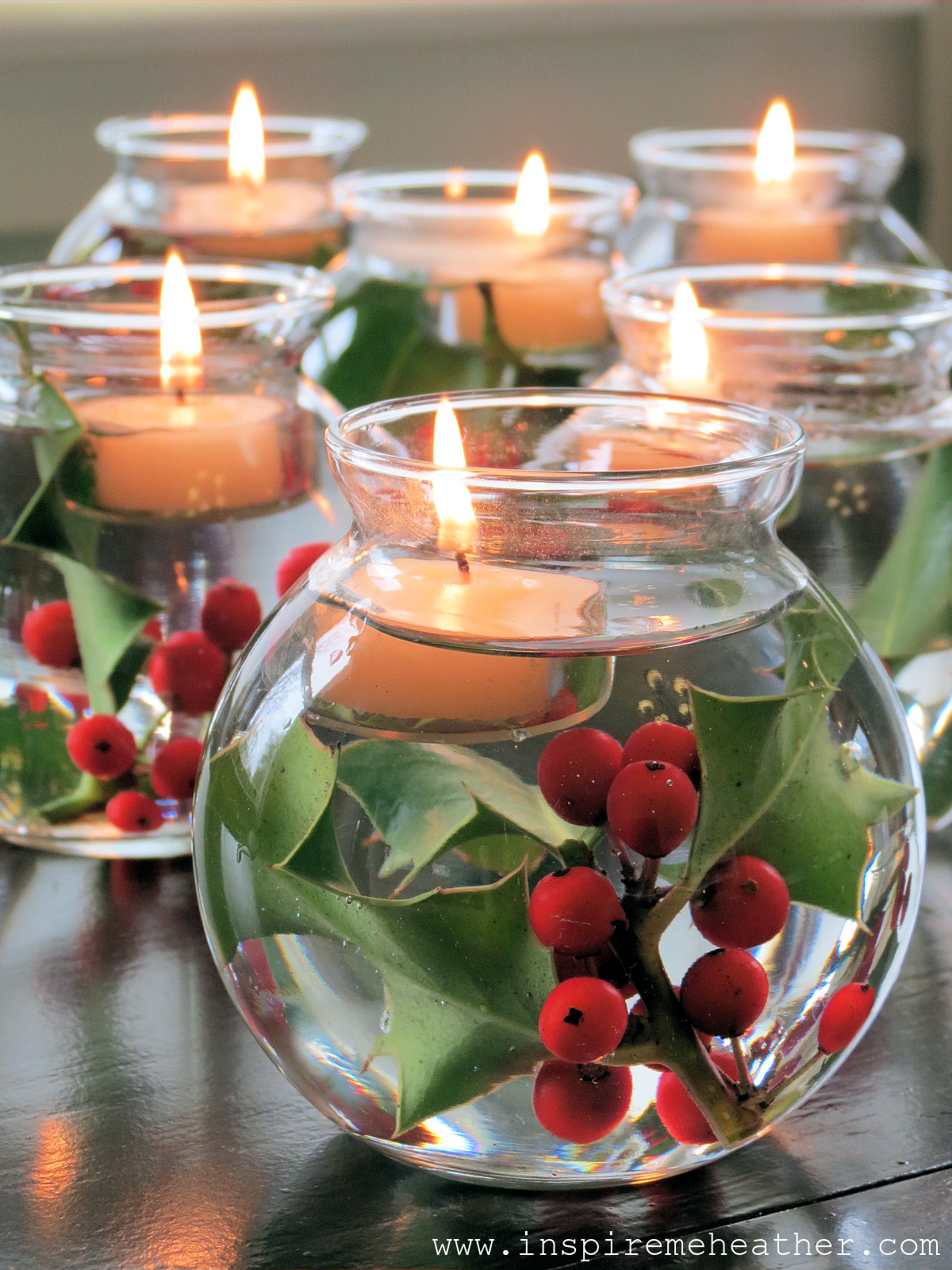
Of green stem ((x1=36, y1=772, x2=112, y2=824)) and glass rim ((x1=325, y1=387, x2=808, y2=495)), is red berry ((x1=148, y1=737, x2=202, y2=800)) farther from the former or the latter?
glass rim ((x1=325, y1=387, x2=808, y2=495))

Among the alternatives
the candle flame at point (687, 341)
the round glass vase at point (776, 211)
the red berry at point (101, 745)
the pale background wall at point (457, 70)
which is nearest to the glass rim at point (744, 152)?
the round glass vase at point (776, 211)

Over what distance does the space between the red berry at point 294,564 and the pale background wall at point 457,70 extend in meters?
1.00

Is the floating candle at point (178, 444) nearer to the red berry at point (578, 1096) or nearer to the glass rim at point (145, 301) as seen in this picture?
the glass rim at point (145, 301)

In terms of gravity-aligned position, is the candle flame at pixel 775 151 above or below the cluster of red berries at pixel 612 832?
above

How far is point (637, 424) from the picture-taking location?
1.13 ft

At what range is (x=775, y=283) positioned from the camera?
486 mm

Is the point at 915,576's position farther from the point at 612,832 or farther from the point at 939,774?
the point at 612,832

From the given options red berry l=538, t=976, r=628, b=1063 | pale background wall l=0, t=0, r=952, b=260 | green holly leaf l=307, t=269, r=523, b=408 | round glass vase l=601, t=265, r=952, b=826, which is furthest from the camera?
pale background wall l=0, t=0, r=952, b=260

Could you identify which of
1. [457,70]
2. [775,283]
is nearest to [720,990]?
[775,283]

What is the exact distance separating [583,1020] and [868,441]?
204 mm

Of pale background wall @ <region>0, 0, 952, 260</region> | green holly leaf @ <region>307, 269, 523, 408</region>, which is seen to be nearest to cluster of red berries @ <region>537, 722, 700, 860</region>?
green holly leaf @ <region>307, 269, 523, 408</region>

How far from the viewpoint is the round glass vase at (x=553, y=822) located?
0.28m

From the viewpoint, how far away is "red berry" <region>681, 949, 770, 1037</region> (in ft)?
0.92

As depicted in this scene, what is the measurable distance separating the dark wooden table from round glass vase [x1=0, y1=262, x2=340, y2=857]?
0.07m
